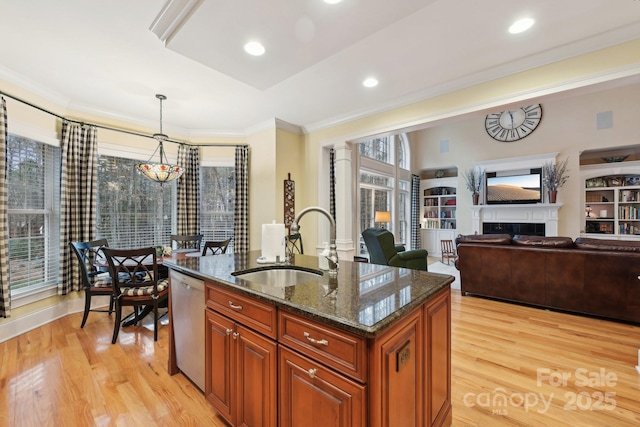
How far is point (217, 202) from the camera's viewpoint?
504 cm

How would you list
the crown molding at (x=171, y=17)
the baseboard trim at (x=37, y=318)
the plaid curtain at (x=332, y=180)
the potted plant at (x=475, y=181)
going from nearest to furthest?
the crown molding at (x=171, y=17), the baseboard trim at (x=37, y=318), the plaid curtain at (x=332, y=180), the potted plant at (x=475, y=181)

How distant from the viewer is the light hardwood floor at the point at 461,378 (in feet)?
5.79

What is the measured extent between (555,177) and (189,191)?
8.04 m

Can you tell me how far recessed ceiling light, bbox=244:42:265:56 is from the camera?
2.32m

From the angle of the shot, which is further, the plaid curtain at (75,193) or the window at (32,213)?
the plaid curtain at (75,193)

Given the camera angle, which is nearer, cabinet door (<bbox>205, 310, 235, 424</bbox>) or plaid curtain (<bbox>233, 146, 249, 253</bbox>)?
cabinet door (<bbox>205, 310, 235, 424</bbox>)

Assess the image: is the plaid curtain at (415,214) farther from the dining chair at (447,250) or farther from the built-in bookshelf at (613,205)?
the built-in bookshelf at (613,205)

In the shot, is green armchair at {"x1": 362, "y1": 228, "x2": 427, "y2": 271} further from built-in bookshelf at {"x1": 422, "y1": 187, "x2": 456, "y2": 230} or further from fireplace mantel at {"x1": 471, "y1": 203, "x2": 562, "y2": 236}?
built-in bookshelf at {"x1": 422, "y1": 187, "x2": 456, "y2": 230}

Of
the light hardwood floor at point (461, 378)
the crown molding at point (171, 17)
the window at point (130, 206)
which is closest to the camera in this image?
the light hardwood floor at point (461, 378)

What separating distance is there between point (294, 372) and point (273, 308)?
291 mm

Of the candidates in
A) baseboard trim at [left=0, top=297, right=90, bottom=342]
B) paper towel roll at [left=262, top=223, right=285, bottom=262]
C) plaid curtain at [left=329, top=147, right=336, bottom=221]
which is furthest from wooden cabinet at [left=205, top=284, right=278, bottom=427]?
plaid curtain at [left=329, top=147, right=336, bottom=221]

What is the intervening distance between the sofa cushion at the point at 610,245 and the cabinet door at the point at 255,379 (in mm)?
4046

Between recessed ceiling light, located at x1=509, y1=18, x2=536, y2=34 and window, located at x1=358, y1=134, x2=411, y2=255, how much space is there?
131 inches

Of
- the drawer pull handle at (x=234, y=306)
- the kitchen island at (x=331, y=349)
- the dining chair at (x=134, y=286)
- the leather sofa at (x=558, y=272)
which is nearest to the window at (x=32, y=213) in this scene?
the dining chair at (x=134, y=286)
